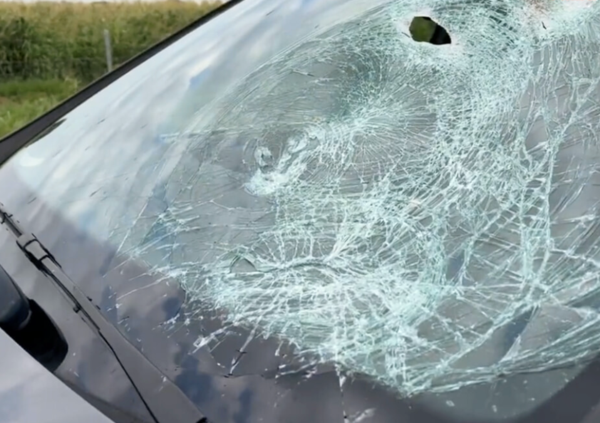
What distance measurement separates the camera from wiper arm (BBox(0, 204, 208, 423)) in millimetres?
979

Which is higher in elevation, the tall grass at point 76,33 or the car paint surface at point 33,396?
the car paint surface at point 33,396

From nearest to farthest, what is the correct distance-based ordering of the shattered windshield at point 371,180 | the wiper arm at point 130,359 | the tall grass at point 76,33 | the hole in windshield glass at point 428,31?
the wiper arm at point 130,359 → the shattered windshield at point 371,180 → the hole in windshield glass at point 428,31 → the tall grass at point 76,33

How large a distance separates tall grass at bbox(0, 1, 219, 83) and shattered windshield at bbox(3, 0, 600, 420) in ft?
20.7

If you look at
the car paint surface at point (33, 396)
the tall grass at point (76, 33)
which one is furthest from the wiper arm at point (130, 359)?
the tall grass at point (76, 33)

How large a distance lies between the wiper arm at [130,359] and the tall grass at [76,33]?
6739 mm

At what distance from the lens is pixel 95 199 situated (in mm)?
1439

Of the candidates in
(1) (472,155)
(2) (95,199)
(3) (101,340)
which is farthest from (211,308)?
(1) (472,155)

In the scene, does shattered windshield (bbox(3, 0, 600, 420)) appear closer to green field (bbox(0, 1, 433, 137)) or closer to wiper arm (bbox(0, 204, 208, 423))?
wiper arm (bbox(0, 204, 208, 423))

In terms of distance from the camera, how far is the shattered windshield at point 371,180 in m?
1.12

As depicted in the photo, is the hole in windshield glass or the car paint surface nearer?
the car paint surface

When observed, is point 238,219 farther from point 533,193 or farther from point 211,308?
point 533,193

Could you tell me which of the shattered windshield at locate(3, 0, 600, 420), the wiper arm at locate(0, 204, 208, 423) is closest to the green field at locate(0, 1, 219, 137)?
the shattered windshield at locate(3, 0, 600, 420)

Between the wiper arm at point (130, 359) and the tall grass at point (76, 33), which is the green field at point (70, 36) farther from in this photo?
the wiper arm at point (130, 359)

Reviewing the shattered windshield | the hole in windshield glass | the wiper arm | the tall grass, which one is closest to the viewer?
the wiper arm
